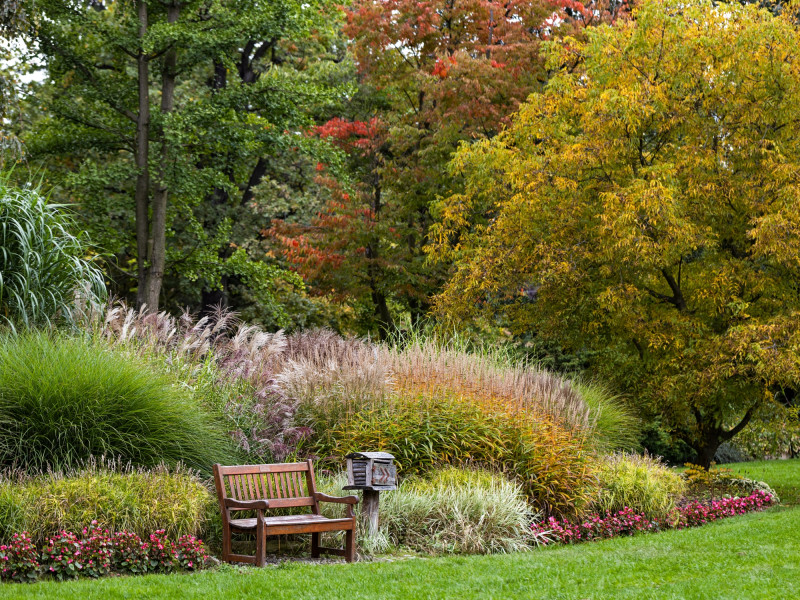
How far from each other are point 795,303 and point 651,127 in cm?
308

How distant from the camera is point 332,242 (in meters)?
16.9

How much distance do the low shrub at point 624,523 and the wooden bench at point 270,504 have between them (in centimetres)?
213

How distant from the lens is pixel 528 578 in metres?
6.72

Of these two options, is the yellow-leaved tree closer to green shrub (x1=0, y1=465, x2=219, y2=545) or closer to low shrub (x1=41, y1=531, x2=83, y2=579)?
green shrub (x1=0, y1=465, x2=219, y2=545)

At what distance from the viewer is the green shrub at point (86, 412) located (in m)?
7.41

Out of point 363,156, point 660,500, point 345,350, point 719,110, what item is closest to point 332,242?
point 363,156

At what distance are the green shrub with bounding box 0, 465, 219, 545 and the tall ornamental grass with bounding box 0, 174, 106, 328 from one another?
227 cm

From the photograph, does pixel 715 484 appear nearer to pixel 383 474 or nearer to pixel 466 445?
pixel 466 445

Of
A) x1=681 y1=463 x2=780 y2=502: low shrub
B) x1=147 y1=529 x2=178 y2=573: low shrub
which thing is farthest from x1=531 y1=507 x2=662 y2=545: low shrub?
x1=147 y1=529 x2=178 y2=573: low shrub

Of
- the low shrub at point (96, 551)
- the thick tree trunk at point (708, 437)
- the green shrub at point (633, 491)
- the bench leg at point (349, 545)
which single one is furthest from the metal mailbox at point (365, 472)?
the thick tree trunk at point (708, 437)

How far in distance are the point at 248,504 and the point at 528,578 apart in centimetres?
217

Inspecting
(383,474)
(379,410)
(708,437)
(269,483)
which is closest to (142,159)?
(379,410)

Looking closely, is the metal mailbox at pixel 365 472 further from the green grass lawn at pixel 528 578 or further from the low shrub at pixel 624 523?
the low shrub at pixel 624 523

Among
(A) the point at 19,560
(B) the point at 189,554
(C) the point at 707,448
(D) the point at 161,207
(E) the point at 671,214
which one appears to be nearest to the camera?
(A) the point at 19,560
